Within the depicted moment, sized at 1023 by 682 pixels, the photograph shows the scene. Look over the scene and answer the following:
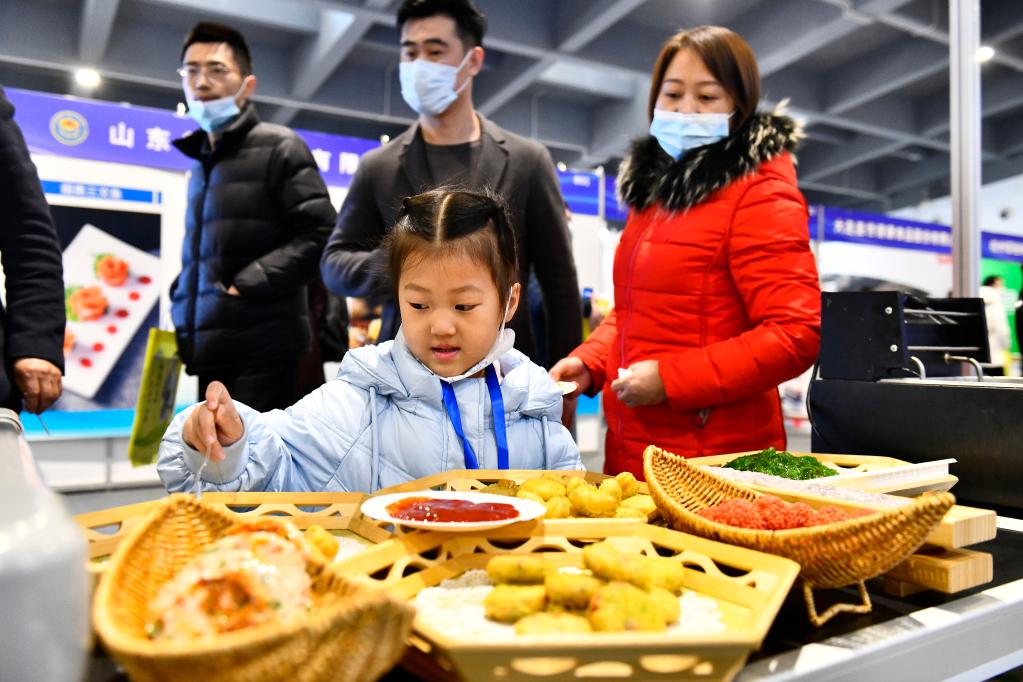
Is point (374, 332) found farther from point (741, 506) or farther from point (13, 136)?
point (741, 506)

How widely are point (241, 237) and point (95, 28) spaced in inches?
190

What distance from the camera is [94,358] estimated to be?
512 centimetres

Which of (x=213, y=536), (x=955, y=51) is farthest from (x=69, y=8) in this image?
(x=213, y=536)

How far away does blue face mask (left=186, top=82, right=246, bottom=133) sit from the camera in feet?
9.50

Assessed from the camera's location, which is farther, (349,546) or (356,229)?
(356,229)

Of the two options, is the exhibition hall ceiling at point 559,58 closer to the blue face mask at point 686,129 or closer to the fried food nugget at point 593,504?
the blue face mask at point 686,129

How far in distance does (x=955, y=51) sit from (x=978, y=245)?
0.73m

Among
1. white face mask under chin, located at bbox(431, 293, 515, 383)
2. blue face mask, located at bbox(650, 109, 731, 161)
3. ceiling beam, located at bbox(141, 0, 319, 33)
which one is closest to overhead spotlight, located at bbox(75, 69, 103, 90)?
ceiling beam, located at bbox(141, 0, 319, 33)

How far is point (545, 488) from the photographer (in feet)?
3.93

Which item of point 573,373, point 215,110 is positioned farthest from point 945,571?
point 215,110

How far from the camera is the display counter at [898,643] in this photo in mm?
772

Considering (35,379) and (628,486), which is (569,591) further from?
(35,379)

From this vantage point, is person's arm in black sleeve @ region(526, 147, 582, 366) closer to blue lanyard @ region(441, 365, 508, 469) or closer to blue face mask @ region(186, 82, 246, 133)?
blue lanyard @ region(441, 365, 508, 469)

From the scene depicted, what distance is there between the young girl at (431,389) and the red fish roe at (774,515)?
0.72m
